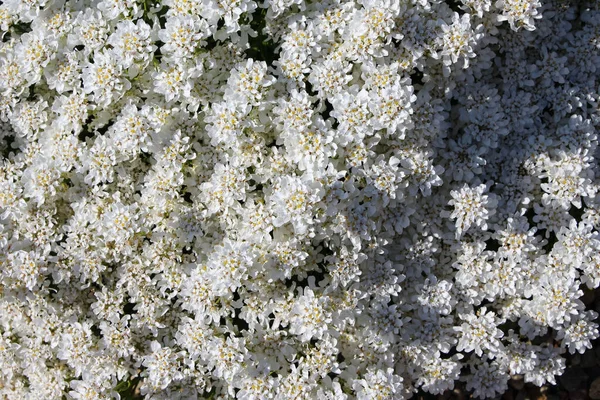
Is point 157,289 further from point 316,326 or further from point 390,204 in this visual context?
point 390,204

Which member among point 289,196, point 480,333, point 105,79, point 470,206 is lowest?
point 480,333

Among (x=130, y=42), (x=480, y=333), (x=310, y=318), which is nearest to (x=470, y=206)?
(x=480, y=333)

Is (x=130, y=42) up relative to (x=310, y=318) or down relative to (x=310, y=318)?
up

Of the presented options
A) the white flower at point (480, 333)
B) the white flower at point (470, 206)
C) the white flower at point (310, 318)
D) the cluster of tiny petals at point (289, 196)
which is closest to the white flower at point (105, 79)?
the cluster of tiny petals at point (289, 196)

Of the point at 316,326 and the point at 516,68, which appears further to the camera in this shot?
the point at 516,68

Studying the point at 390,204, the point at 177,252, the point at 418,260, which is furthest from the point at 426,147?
the point at 177,252

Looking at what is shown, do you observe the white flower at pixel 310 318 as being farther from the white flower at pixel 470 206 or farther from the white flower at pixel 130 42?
the white flower at pixel 130 42

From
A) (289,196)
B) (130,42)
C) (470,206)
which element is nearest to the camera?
(289,196)

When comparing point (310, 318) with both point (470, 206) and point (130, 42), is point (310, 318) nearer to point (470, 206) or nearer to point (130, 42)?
point (470, 206)

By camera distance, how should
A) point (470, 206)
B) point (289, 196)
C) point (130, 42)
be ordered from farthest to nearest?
1. point (470, 206)
2. point (130, 42)
3. point (289, 196)
